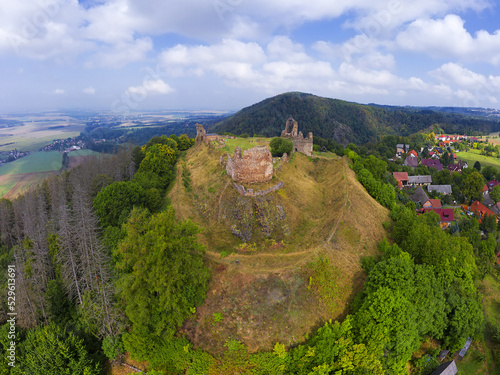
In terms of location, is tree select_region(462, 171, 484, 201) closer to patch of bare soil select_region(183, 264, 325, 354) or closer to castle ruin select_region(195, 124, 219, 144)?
patch of bare soil select_region(183, 264, 325, 354)

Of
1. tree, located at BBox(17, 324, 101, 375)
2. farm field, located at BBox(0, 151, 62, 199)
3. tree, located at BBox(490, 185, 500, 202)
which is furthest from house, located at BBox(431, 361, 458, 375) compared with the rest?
farm field, located at BBox(0, 151, 62, 199)

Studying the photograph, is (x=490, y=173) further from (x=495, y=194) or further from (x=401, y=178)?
(x=401, y=178)

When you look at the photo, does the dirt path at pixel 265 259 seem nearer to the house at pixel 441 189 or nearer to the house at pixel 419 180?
the house at pixel 441 189

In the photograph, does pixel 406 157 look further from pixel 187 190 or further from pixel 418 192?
pixel 187 190

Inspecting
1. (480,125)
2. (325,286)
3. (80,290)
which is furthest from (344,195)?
(480,125)

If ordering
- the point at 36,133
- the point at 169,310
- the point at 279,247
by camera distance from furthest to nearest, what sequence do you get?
1. the point at 36,133
2. the point at 279,247
3. the point at 169,310

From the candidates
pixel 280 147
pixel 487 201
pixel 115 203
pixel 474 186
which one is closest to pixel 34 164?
pixel 115 203

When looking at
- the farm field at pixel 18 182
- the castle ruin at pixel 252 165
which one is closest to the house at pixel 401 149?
the castle ruin at pixel 252 165
